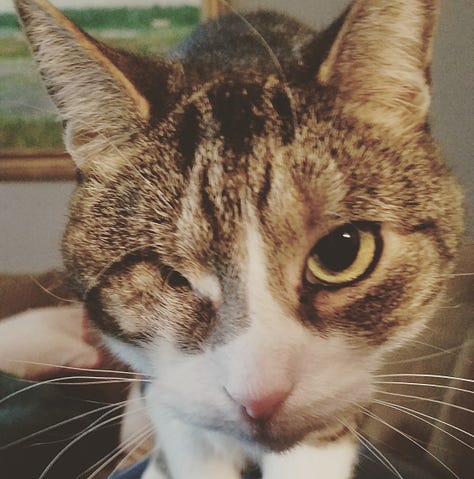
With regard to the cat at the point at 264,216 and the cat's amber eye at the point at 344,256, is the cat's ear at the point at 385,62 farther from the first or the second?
the cat's amber eye at the point at 344,256

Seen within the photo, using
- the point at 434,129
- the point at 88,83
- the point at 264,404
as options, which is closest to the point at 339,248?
the point at 264,404

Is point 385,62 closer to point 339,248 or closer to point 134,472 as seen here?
point 339,248

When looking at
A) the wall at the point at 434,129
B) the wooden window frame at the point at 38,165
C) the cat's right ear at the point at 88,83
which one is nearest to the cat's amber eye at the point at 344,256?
the cat's right ear at the point at 88,83

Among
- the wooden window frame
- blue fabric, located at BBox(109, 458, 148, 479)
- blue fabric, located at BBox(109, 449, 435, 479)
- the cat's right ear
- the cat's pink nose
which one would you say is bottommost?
blue fabric, located at BBox(109, 458, 148, 479)

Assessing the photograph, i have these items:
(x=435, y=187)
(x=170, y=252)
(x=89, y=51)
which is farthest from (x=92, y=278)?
(x=435, y=187)

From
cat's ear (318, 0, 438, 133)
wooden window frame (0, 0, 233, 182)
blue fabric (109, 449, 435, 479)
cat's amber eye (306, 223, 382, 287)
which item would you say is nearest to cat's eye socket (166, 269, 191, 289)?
cat's amber eye (306, 223, 382, 287)

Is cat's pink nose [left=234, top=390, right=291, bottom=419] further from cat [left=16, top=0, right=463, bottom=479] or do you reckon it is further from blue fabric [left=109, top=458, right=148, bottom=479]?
blue fabric [left=109, top=458, right=148, bottom=479]

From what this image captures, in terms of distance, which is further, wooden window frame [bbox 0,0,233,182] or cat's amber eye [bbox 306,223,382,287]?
wooden window frame [bbox 0,0,233,182]
